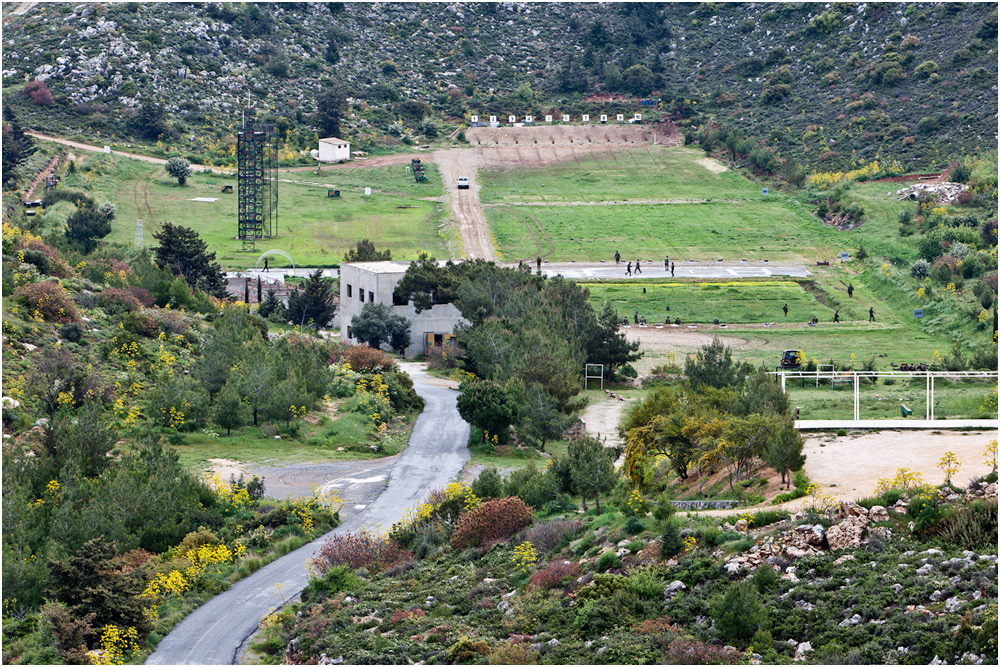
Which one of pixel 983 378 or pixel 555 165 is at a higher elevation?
pixel 555 165

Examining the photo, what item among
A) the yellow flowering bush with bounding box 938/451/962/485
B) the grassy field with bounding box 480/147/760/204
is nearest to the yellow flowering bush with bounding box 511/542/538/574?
the yellow flowering bush with bounding box 938/451/962/485

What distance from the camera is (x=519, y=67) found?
161 metres

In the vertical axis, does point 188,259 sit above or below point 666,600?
above

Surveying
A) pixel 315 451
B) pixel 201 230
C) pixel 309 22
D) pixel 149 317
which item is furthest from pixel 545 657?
pixel 309 22

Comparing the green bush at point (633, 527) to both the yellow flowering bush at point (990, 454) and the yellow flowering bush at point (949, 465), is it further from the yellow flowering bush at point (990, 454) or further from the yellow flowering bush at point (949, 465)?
the yellow flowering bush at point (990, 454)

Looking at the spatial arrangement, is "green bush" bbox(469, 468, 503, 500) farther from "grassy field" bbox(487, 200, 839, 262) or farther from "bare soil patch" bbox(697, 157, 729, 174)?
"bare soil patch" bbox(697, 157, 729, 174)

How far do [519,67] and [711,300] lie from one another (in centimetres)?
8534

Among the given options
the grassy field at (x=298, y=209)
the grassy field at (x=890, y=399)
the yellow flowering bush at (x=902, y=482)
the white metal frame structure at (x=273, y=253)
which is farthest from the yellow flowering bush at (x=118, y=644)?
the grassy field at (x=298, y=209)

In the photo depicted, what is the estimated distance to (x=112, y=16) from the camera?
141500 millimetres

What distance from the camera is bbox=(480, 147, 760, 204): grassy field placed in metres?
119

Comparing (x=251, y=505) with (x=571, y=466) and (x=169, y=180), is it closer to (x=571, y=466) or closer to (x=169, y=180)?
(x=571, y=466)

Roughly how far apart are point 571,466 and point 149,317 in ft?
90.2

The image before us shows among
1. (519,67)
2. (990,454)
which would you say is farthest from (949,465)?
(519,67)

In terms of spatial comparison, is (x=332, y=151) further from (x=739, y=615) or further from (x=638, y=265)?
(x=739, y=615)
